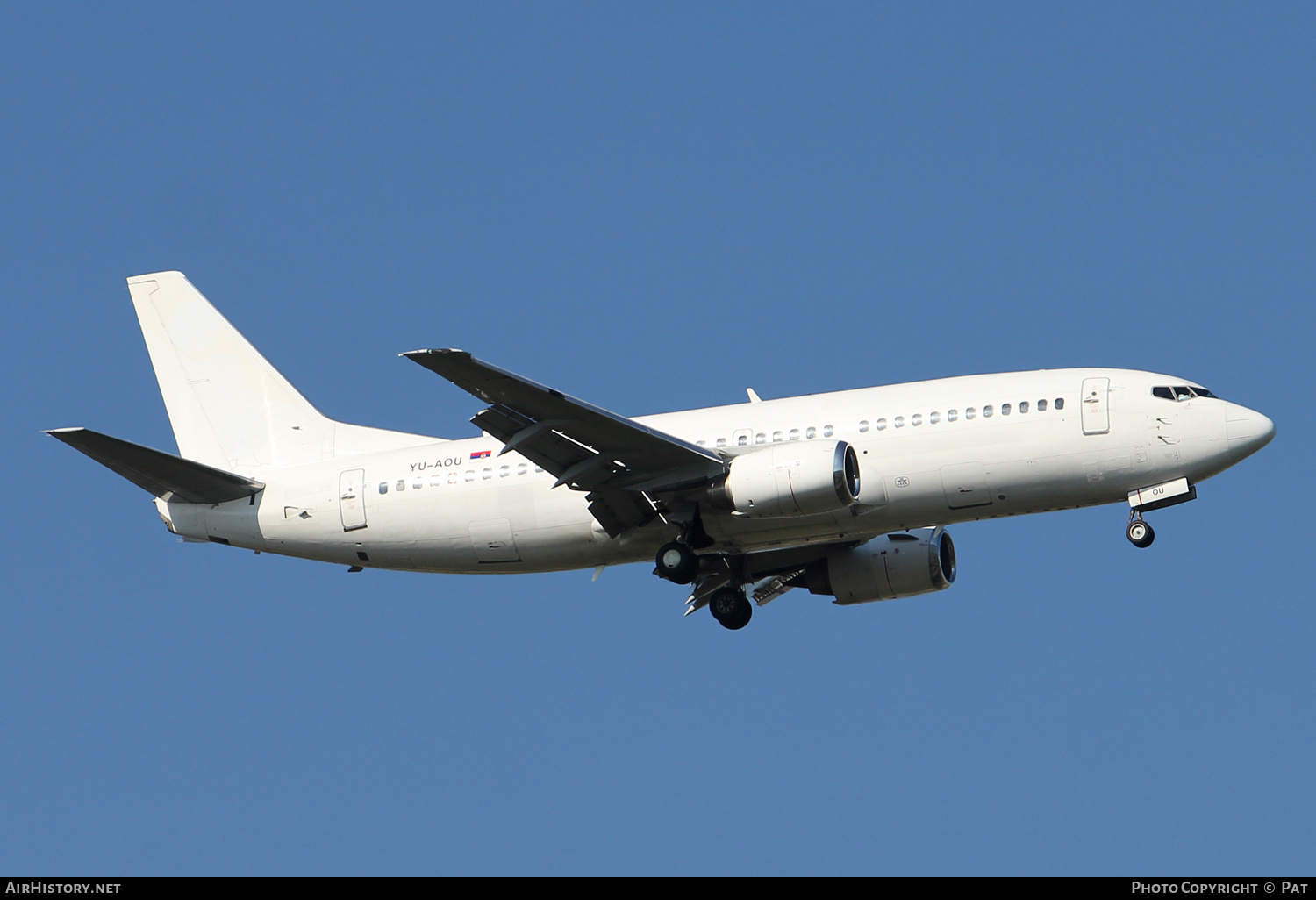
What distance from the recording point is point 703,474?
33.8 m

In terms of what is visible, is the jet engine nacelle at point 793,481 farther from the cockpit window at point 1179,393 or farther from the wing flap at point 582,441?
the cockpit window at point 1179,393

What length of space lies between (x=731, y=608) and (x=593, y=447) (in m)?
6.79

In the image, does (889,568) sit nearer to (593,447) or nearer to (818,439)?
(818,439)

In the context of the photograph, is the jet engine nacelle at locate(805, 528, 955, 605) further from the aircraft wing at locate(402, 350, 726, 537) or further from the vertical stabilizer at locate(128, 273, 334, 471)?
the vertical stabilizer at locate(128, 273, 334, 471)

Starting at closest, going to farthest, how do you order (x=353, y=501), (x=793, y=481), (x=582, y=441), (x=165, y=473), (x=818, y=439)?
(x=793, y=481), (x=582, y=441), (x=818, y=439), (x=165, y=473), (x=353, y=501)

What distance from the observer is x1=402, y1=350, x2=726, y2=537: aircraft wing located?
3148 cm

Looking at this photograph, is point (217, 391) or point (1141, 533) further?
point (217, 391)

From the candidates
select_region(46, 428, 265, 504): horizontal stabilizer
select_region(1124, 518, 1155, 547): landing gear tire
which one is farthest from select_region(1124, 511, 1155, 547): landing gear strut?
select_region(46, 428, 265, 504): horizontal stabilizer

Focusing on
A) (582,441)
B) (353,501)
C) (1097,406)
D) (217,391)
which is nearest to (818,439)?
(582,441)

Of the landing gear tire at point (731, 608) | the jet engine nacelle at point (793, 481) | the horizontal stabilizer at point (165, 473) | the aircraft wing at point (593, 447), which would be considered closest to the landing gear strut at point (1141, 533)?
the jet engine nacelle at point (793, 481)
